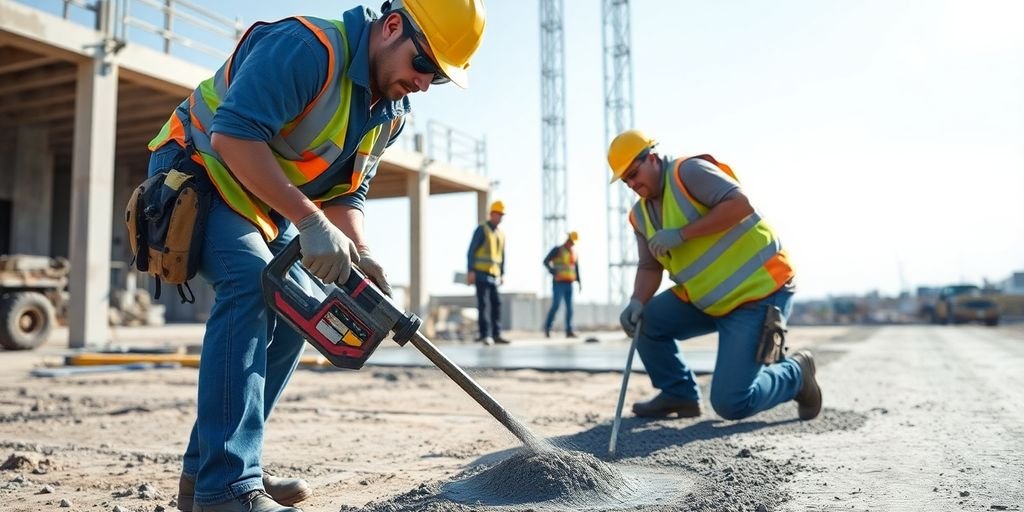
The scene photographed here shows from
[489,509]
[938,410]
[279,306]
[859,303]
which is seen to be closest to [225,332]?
[279,306]

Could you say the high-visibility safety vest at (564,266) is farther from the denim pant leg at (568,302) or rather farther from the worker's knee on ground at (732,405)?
the worker's knee on ground at (732,405)

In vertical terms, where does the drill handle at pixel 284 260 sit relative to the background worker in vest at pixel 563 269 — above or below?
below

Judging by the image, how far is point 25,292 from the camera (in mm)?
9984

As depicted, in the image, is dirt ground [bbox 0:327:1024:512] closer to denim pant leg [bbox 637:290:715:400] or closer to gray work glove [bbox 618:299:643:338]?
denim pant leg [bbox 637:290:715:400]

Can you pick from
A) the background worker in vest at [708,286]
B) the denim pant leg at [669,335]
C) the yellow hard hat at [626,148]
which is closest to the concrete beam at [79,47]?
the yellow hard hat at [626,148]

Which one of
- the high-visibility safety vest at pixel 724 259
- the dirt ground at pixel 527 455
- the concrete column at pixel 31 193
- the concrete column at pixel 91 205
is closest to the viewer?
the dirt ground at pixel 527 455

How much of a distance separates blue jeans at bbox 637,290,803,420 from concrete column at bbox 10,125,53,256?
1645 centimetres

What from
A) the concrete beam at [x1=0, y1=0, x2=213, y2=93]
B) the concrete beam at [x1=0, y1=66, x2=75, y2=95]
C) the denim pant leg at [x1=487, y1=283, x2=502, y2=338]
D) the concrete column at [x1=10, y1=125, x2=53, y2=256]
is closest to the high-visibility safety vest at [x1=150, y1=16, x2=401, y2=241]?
the denim pant leg at [x1=487, y1=283, x2=502, y2=338]

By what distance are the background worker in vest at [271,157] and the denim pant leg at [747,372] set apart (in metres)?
1.92

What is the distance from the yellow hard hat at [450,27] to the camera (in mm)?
2029

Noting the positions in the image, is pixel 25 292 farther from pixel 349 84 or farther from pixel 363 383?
pixel 349 84

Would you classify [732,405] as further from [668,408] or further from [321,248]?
[321,248]

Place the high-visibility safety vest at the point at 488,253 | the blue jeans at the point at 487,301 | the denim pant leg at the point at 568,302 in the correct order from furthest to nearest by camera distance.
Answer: the denim pant leg at the point at 568,302 → the blue jeans at the point at 487,301 → the high-visibility safety vest at the point at 488,253

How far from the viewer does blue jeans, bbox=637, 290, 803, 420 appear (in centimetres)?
352
